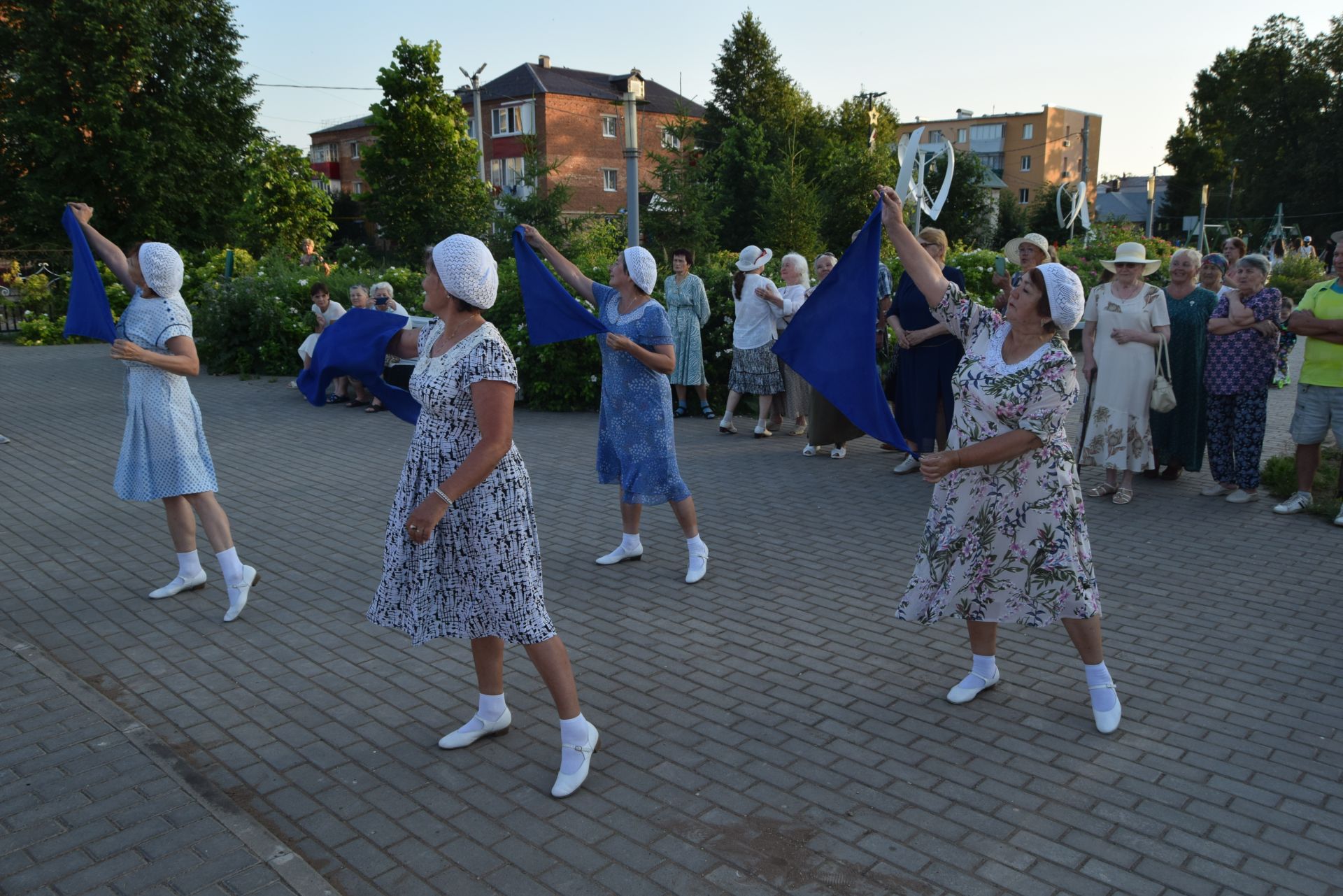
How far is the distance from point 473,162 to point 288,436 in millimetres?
26113

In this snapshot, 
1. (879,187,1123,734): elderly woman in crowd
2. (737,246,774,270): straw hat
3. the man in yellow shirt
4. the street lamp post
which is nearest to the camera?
(879,187,1123,734): elderly woman in crowd

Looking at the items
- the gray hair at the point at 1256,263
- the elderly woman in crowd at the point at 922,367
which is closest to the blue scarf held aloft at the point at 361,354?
the elderly woman in crowd at the point at 922,367

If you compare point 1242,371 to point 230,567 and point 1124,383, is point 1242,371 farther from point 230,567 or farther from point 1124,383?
point 230,567

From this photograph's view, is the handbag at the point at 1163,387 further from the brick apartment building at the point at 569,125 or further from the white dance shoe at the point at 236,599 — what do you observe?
the brick apartment building at the point at 569,125

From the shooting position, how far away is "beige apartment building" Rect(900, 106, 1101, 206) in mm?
104000

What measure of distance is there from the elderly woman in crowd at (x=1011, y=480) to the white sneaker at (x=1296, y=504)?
4533 mm

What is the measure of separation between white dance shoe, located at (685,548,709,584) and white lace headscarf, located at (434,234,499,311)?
3058 mm

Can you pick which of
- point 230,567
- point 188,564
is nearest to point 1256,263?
point 230,567

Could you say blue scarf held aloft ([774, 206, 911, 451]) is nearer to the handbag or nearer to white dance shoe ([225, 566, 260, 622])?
white dance shoe ([225, 566, 260, 622])

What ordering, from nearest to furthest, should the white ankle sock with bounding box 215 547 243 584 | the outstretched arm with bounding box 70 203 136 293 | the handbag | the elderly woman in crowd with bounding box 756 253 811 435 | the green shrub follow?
the white ankle sock with bounding box 215 547 243 584, the outstretched arm with bounding box 70 203 136 293, the handbag, the green shrub, the elderly woman in crowd with bounding box 756 253 811 435

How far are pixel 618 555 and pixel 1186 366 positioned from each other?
542 cm

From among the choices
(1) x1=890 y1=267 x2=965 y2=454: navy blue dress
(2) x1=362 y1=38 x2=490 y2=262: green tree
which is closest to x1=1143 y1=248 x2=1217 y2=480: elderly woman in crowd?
(1) x1=890 y1=267 x2=965 y2=454: navy blue dress

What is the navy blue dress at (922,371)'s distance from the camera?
8711 mm

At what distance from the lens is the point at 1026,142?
108 metres
